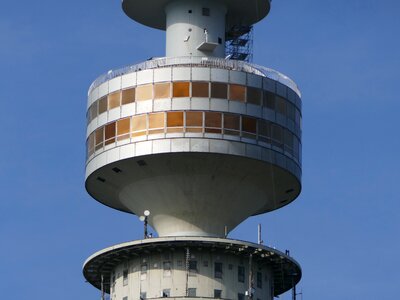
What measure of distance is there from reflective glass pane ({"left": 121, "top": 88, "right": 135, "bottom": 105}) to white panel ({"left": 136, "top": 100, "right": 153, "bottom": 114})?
653 millimetres

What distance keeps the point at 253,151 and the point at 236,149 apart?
1288 mm

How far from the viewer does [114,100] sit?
130 m

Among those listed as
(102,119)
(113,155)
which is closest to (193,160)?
(113,155)

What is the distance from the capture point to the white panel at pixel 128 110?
12912 centimetres

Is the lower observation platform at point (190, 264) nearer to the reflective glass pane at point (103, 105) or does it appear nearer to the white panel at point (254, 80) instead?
the reflective glass pane at point (103, 105)

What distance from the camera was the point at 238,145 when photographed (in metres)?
127

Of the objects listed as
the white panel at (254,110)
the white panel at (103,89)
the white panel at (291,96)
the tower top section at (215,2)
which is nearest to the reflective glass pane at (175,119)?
the white panel at (254,110)

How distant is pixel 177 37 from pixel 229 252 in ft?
49.5

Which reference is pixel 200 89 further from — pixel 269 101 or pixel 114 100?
pixel 114 100

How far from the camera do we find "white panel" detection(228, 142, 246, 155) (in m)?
127

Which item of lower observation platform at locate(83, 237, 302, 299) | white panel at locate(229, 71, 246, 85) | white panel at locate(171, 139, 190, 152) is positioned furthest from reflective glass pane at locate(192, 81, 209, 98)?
lower observation platform at locate(83, 237, 302, 299)

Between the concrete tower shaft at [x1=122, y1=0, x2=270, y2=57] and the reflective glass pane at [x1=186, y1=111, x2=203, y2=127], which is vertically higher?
the concrete tower shaft at [x1=122, y1=0, x2=270, y2=57]

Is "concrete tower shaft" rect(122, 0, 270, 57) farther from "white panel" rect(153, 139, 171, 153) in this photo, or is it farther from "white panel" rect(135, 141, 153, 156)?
"white panel" rect(135, 141, 153, 156)

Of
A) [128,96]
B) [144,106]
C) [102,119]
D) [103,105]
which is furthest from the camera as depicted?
[103,105]
